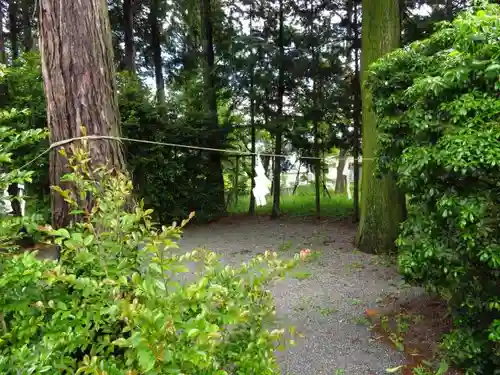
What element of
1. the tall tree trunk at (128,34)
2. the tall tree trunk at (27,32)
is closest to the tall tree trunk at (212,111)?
the tall tree trunk at (128,34)

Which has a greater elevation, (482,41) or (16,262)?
(482,41)

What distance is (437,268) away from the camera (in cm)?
197

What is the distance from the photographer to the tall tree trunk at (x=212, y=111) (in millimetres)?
7305

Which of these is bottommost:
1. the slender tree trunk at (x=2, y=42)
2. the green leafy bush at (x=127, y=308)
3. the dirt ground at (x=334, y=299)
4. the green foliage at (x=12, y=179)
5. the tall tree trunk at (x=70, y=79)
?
the dirt ground at (x=334, y=299)

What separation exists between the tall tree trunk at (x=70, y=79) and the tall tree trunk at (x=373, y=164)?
12.0ft

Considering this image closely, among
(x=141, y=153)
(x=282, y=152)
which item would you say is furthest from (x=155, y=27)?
(x=282, y=152)

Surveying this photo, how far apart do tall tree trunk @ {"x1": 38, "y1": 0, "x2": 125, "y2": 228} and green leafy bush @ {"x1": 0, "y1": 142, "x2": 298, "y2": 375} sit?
473mm

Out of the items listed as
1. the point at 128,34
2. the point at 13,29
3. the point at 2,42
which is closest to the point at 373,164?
the point at 128,34

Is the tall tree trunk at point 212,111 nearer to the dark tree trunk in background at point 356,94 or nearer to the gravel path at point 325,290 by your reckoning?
the gravel path at point 325,290

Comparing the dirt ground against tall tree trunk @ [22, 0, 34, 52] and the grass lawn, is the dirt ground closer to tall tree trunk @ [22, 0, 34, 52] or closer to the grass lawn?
the grass lawn

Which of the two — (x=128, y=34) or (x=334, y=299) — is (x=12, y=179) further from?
(x=128, y=34)

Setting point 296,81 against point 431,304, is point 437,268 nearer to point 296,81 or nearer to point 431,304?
point 431,304

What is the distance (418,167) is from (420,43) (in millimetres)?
1321

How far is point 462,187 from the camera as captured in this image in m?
1.78
